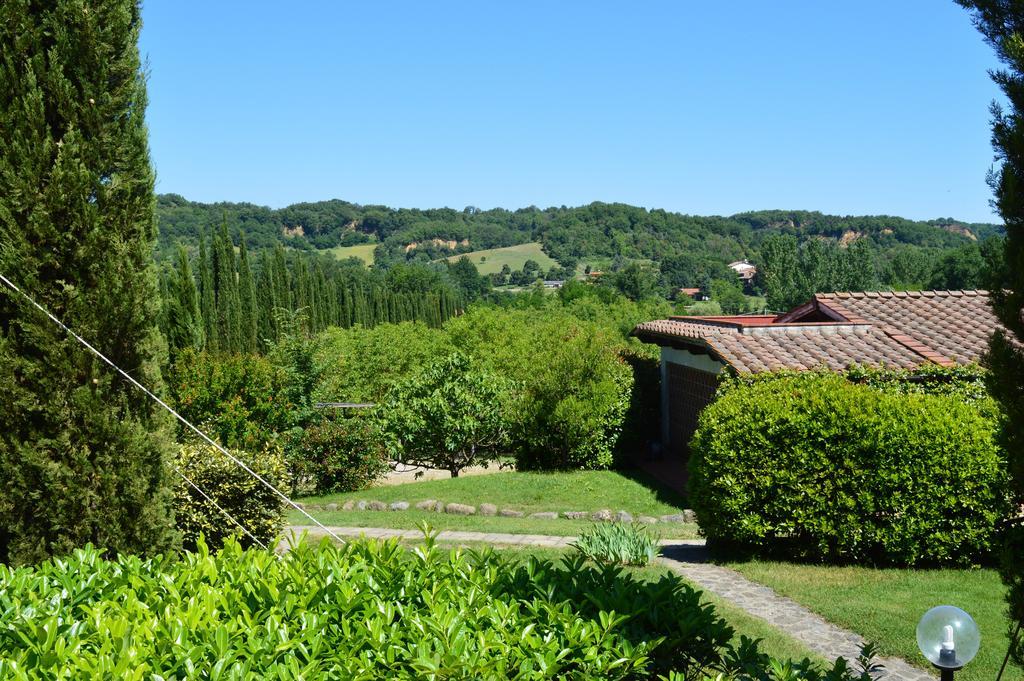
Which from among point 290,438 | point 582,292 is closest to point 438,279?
point 582,292

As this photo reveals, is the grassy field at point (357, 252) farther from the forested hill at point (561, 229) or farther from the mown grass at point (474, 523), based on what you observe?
the mown grass at point (474, 523)

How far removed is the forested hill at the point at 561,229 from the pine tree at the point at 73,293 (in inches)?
2859

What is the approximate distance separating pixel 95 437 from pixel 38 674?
333 cm

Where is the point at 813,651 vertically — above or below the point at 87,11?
below

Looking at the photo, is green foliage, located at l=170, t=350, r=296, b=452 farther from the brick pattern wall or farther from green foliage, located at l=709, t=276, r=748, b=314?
green foliage, located at l=709, t=276, r=748, b=314

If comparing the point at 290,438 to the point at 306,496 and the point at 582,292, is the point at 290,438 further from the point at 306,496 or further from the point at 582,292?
the point at 582,292

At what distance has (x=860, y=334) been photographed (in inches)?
650

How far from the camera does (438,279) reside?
8138 cm

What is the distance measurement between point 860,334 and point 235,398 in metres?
13.3

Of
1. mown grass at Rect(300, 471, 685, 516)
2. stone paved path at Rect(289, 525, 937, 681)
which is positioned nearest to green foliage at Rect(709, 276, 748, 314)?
mown grass at Rect(300, 471, 685, 516)

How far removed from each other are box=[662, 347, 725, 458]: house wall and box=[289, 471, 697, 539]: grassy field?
6.59 feet

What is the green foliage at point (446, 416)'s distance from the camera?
20594 mm

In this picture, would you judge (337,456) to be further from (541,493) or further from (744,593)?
(744,593)

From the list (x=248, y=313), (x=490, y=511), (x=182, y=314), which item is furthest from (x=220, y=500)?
(x=248, y=313)
